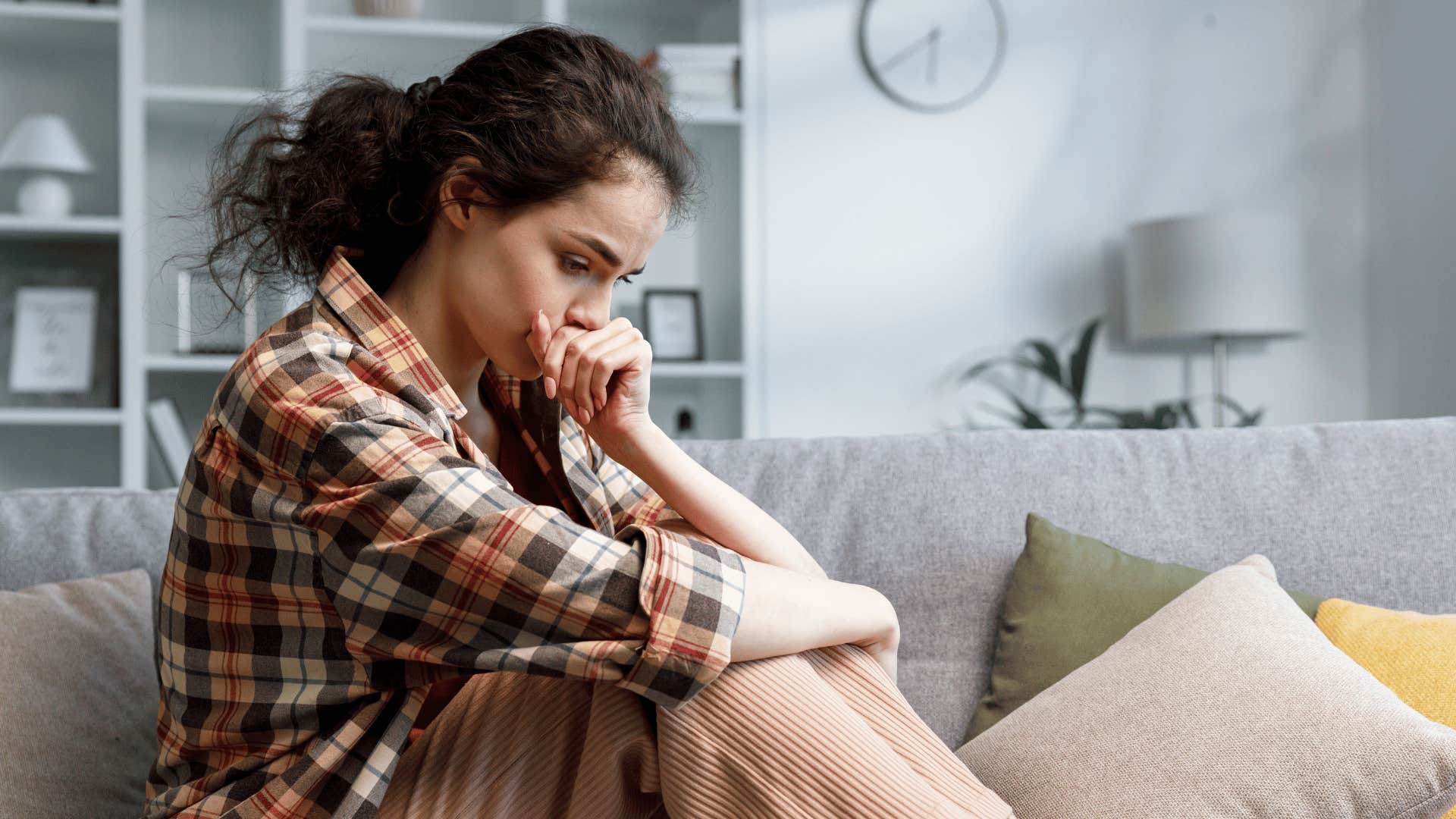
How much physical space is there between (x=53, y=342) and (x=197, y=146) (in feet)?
1.96

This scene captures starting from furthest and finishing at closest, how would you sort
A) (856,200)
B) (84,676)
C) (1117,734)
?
1. (856,200)
2. (84,676)
3. (1117,734)

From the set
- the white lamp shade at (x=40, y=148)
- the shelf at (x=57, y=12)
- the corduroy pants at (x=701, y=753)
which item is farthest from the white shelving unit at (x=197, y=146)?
the corduroy pants at (x=701, y=753)

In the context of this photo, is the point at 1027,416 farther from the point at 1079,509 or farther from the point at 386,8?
the point at 386,8

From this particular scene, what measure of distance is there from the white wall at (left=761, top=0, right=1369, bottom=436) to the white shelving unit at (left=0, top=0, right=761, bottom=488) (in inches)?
6.3

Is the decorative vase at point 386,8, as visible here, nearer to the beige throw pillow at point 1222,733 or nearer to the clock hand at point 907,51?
the clock hand at point 907,51

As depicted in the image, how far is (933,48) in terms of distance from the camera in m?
3.35

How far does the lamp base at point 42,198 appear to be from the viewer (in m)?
2.78

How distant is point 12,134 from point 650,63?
1.51m

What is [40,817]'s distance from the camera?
1104mm

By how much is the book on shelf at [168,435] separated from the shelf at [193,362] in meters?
0.09

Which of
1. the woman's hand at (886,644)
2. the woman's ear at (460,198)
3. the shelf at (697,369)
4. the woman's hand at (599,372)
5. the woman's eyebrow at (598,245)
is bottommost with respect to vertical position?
the woman's hand at (886,644)

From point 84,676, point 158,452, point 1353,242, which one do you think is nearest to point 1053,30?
point 1353,242

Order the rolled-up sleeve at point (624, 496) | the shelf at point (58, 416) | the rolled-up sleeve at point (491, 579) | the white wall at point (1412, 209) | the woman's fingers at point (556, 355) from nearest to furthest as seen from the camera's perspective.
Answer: the rolled-up sleeve at point (491, 579)
the woman's fingers at point (556, 355)
the rolled-up sleeve at point (624, 496)
the shelf at point (58, 416)
the white wall at point (1412, 209)

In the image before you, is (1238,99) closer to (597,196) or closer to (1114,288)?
(1114,288)
